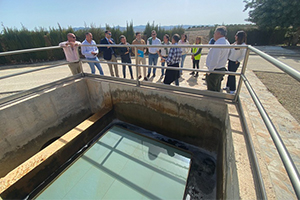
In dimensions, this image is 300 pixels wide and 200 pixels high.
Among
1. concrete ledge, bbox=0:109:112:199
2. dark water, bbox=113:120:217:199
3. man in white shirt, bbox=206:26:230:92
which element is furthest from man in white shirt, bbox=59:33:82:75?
man in white shirt, bbox=206:26:230:92

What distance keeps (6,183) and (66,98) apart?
6.54ft

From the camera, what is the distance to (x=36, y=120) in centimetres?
314

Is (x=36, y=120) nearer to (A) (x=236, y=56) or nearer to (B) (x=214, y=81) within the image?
(B) (x=214, y=81)

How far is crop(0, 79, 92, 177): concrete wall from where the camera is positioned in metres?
2.77

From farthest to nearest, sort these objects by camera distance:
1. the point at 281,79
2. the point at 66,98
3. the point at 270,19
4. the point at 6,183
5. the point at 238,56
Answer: the point at 270,19
the point at 281,79
the point at 66,98
the point at 238,56
the point at 6,183

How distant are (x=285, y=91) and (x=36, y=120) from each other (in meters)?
6.15

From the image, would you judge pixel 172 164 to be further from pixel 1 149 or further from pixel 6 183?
pixel 1 149

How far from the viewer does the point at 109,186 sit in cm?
231

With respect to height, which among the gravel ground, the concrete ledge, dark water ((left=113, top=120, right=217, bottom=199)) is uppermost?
the gravel ground

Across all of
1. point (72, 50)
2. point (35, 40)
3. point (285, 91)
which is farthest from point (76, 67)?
point (35, 40)

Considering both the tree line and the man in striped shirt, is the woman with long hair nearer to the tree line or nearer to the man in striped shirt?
the man in striped shirt

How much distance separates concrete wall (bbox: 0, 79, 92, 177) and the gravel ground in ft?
15.7

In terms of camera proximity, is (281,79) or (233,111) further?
(281,79)

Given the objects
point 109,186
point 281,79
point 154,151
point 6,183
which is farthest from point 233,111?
point 281,79
